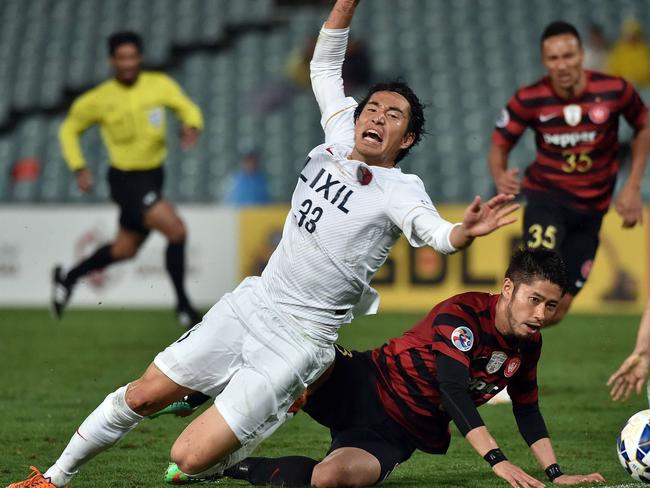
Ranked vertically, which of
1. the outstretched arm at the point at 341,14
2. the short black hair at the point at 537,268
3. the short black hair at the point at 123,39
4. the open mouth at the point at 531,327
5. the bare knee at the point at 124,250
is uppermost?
the outstretched arm at the point at 341,14

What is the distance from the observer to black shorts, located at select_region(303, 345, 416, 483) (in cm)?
525

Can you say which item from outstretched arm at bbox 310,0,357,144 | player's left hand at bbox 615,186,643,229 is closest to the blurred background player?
player's left hand at bbox 615,186,643,229

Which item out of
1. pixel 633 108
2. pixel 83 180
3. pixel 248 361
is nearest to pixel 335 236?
pixel 248 361

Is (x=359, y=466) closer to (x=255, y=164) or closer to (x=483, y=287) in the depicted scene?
(x=483, y=287)

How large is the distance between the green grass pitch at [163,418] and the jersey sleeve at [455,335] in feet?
2.14

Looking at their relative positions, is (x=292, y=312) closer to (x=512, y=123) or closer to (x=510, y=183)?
(x=510, y=183)

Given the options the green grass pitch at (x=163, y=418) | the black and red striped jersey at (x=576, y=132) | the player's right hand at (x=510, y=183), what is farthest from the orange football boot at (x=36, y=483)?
the black and red striped jersey at (x=576, y=132)

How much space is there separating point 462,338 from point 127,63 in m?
6.88

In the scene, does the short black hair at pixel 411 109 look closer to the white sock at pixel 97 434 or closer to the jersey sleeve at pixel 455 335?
the jersey sleeve at pixel 455 335

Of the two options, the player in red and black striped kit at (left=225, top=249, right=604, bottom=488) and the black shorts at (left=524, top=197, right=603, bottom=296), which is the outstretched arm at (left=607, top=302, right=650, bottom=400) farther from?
the black shorts at (left=524, top=197, right=603, bottom=296)

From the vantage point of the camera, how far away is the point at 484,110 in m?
18.5

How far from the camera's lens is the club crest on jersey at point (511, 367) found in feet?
16.7

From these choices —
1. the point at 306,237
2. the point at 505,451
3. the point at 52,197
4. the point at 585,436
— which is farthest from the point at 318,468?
the point at 52,197

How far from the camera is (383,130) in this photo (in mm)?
5055
